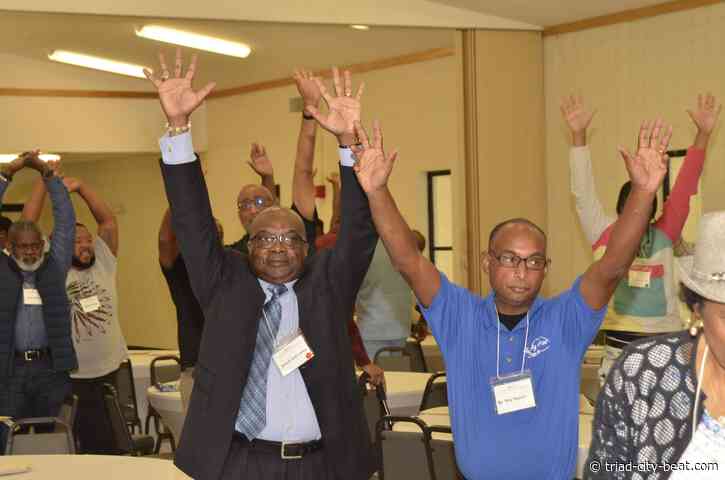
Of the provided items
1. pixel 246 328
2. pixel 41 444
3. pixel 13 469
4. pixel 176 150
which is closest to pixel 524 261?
pixel 246 328

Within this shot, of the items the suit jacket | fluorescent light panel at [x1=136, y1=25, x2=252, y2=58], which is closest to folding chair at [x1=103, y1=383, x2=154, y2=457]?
the suit jacket

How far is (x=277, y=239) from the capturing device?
368 cm

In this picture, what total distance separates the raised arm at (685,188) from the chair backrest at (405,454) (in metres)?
1.93

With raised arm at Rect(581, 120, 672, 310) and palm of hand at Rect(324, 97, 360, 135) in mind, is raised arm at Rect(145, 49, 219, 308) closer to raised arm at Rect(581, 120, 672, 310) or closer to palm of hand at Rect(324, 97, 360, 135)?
palm of hand at Rect(324, 97, 360, 135)

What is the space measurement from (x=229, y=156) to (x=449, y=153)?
140 inches

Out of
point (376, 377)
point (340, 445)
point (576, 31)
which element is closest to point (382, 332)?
point (376, 377)

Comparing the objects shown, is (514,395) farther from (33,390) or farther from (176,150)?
(33,390)

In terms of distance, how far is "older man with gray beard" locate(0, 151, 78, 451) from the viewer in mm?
6402

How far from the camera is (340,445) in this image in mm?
3539

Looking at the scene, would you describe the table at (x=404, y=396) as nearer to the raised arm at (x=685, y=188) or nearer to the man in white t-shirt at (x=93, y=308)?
the raised arm at (x=685, y=188)

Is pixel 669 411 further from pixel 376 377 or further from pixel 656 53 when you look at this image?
pixel 656 53

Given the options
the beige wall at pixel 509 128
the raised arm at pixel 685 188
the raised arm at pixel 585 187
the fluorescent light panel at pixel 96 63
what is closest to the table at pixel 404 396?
the raised arm at pixel 585 187

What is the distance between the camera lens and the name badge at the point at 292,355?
11.6 feet

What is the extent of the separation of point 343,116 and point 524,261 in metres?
0.78
